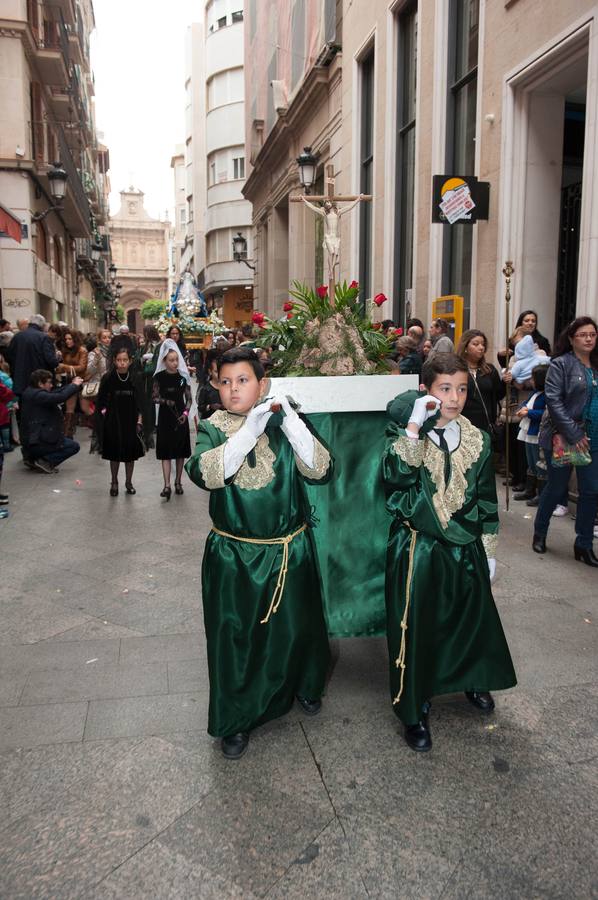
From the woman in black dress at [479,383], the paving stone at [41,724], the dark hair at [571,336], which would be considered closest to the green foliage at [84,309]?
the woman in black dress at [479,383]

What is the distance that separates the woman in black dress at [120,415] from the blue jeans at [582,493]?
15.2ft

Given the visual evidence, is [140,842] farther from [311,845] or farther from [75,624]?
[75,624]

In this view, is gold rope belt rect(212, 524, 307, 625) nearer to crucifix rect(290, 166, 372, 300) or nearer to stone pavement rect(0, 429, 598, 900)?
stone pavement rect(0, 429, 598, 900)

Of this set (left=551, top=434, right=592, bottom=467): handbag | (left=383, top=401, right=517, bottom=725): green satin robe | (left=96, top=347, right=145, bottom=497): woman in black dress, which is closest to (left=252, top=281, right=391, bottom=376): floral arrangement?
(left=383, top=401, right=517, bottom=725): green satin robe

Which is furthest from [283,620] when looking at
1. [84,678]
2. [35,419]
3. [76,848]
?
[35,419]

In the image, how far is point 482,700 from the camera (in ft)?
10.9

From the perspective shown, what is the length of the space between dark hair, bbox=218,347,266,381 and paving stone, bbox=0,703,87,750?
5.81ft

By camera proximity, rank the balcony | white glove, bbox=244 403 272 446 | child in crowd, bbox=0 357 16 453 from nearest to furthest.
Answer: white glove, bbox=244 403 272 446, child in crowd, bbox=0 357 16 453, the balcony

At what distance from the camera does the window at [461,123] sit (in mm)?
10281

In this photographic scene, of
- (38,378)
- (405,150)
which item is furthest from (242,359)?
(405,150)

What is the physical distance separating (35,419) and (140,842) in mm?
7683

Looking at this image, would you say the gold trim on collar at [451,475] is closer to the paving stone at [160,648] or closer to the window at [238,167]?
the paving stone at [160,648]

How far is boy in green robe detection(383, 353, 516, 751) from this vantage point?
2.97 metres

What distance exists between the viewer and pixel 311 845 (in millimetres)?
2445
